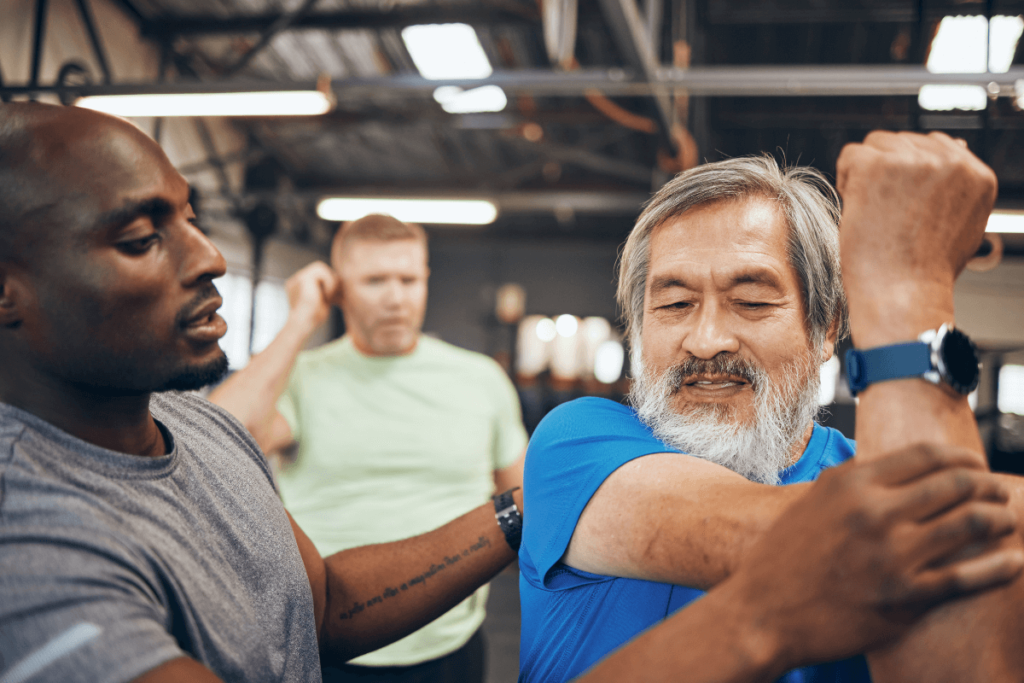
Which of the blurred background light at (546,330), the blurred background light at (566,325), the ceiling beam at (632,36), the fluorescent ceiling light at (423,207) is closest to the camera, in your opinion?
the ceiling beam at (632,36)

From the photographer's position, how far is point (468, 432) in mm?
2490

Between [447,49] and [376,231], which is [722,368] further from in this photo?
[447,49]

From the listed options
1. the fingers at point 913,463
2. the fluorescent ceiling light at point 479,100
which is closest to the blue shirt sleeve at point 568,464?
the fingers at point 913,463

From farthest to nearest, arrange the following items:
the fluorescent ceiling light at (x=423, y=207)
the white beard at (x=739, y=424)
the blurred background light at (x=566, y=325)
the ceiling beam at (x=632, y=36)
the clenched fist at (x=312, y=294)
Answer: the blurred background light at (x=566, y=325)
the fluorescent ceiling light at (x=423, y=207)
the ceiling beam at (x=632, y=36)
the clenched fist at (x=312, y=294)
the white beard at (x=739, y=424)

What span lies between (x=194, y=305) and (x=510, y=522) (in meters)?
0.76

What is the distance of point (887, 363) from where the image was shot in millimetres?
724

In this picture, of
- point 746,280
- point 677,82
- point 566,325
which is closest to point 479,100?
point 677,82

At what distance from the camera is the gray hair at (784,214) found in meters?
1.18

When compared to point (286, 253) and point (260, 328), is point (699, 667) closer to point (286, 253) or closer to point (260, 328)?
point (260, 328)

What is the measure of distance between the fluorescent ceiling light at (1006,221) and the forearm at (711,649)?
18.2ft

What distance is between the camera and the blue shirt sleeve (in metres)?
0.94

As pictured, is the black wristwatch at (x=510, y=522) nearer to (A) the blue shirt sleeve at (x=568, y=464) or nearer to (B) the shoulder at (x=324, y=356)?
(A) the blue shirt sleeve at (x=568, y=464)

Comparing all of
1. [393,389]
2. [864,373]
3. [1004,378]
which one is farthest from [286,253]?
[864,373]

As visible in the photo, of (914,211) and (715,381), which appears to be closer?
(914,211)
